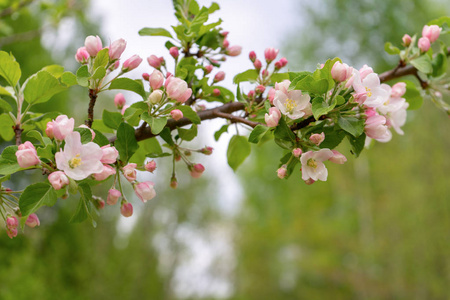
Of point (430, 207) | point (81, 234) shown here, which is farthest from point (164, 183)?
point (430, 207)

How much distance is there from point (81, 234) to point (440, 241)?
18.0ft

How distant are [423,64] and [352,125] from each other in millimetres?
366

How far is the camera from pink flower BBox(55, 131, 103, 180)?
598 millimetres

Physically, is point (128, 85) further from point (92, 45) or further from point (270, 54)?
point (270, 54)

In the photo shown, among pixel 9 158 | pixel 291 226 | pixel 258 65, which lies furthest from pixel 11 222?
pixel 291 226

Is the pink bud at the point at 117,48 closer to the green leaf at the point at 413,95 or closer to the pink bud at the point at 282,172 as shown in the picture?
the pink bud at the point at 282,172

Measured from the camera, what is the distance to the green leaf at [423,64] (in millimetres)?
878

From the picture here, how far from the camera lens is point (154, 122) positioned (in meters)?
0.68

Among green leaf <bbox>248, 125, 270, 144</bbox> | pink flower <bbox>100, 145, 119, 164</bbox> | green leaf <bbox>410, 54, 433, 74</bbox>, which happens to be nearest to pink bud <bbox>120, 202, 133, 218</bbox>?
pink flower <bbox>100, 145, 119, 164</bbox>

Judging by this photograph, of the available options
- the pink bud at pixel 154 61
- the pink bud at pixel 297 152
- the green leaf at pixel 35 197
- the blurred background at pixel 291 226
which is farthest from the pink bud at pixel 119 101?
the blurred background at pixel 291 226

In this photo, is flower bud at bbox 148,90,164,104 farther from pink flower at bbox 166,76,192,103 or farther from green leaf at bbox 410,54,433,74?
green leaf at bbox 410,54,433,74

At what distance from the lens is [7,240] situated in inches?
246

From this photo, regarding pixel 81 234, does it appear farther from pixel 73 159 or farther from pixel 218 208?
pixel 73 159

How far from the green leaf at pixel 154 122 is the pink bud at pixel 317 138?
236 millimetres
